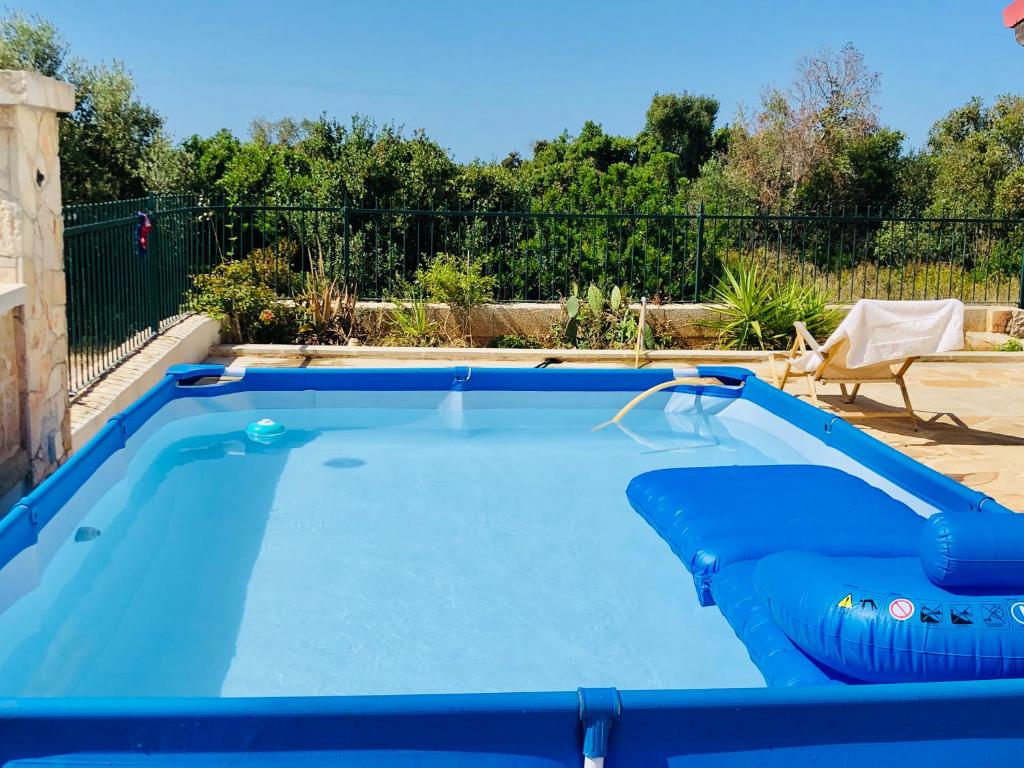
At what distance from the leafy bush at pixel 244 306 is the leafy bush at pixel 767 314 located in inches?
189

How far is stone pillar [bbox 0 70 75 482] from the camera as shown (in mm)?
5105

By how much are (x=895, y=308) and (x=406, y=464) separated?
3.83 meters

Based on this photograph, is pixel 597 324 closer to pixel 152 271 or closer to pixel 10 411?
pixel 152 271

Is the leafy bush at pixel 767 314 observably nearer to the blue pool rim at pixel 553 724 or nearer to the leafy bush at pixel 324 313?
the leafy bush at pixel 324 313

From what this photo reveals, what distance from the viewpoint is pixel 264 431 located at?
7.73 meters

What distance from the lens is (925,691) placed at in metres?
2.72

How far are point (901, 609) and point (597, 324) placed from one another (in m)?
8.04

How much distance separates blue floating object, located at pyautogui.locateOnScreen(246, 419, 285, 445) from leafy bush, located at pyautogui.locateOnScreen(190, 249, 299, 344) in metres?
2.85

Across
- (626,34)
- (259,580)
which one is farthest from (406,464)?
(626,34)

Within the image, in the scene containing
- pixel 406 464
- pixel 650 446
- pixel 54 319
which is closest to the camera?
pixel 54 319

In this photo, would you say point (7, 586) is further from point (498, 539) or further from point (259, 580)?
point (498, 539)

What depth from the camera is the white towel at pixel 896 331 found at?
7375 mm

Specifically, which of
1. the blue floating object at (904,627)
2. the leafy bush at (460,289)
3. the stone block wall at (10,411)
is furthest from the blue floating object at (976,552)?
the leafy bush at (460,289)

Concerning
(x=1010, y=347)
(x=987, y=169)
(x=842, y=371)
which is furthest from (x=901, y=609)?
(x=987, y=169)
